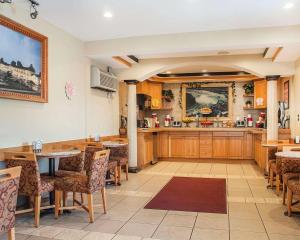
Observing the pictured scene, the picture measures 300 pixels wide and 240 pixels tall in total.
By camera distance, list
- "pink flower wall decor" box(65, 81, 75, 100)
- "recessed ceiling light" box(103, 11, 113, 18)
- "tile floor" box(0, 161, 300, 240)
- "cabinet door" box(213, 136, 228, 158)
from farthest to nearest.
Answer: "cabinet door" box(213, 136, 228, 158) → "pink flower wall decor" box(65, 81, 75, 100) → "recessed ceiling light" box(103, 11, 113, 18) → "tile floor" box(0, 161, 300, 240)

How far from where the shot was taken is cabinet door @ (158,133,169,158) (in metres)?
8.97

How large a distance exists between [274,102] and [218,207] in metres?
3.39

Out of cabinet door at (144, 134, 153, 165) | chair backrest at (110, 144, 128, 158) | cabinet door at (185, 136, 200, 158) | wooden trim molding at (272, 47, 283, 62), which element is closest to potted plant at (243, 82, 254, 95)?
cabinet door at (185, 136, 200, 158)

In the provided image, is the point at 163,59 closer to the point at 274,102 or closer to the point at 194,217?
the point at 274,102

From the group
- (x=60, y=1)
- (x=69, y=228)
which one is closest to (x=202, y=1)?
(x=60, y=1)

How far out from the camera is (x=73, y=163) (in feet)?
14.7

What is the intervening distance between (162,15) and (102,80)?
2.35 metres

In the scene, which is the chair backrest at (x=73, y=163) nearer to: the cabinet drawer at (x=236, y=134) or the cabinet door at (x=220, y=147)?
the cabinet door at (x=220, y=147)

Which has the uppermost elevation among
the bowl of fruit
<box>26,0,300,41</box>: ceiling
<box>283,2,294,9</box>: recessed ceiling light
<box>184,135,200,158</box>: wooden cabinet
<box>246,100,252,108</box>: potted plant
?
<box>26,0,300,41</box>: ceiling

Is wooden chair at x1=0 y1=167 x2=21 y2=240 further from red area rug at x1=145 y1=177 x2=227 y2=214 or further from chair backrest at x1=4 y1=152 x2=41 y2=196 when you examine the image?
red area rug at x1=145 y1=177 x2=227 y2=214

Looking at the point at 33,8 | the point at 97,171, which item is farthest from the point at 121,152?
the point at 33,8

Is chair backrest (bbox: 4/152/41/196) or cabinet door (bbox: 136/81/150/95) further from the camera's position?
cabinet door (bbox: 136/81/150/95)

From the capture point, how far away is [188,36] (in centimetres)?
524

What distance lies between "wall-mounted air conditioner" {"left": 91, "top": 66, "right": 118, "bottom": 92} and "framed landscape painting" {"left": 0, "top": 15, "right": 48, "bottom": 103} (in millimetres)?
1611
